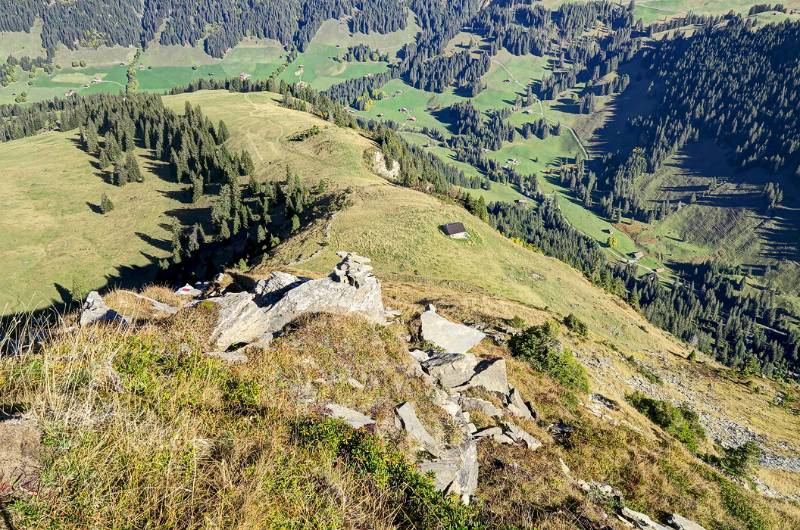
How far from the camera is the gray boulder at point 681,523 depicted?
59.6 ft

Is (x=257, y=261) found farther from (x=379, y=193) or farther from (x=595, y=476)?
(x=595, y=476)

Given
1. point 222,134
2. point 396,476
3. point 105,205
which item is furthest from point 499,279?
point 222,134

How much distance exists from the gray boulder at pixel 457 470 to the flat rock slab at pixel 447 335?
40.0 feet

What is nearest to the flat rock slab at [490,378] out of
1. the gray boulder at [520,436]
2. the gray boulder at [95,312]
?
the gray boulder at [520,436]

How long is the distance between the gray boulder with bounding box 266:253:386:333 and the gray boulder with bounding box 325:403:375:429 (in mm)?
7330

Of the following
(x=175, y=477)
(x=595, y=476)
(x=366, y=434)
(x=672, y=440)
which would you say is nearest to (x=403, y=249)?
(x=672, y=440)

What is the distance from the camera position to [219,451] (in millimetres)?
9383

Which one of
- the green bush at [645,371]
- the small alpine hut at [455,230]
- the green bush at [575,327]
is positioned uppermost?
the small alpine hut at [455,230]

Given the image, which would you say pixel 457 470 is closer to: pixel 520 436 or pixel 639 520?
pixel 520 436

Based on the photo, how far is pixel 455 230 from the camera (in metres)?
89.2

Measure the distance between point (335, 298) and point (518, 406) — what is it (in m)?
12.1

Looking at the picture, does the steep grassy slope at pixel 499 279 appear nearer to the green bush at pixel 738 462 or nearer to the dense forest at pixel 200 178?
the green bush at pixel 738 462

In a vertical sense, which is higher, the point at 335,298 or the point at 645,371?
the point at 335,298

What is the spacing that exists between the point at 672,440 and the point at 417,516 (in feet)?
101
